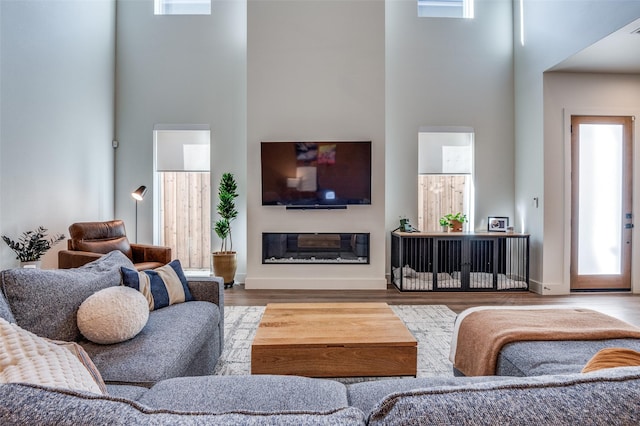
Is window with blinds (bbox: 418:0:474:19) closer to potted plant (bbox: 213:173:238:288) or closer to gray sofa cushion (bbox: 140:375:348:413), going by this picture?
potted plant (bbox: 213:173:238:288)

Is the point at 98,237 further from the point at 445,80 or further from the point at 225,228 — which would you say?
the point at 445,80

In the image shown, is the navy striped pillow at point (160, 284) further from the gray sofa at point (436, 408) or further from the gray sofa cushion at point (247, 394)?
the gray sofa at point (436, 408)

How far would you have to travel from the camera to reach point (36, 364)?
2.56ft

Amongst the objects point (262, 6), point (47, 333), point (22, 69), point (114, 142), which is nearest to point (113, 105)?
point (114, 142)

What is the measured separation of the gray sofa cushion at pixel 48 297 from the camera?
1.48 metres

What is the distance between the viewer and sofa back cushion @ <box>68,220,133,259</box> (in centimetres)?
399

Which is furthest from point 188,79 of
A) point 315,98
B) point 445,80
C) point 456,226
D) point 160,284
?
point 456,226

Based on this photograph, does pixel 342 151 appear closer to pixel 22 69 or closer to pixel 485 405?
pixel 22 69

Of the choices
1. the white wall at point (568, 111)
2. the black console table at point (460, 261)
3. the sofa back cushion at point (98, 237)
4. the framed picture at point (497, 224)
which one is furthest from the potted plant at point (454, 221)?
the sofa back cushion at point (98, 237)

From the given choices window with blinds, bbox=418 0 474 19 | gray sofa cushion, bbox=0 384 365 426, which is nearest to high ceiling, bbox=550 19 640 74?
window with blinds, bbox=418 0 474 19

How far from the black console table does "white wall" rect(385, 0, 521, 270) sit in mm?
520

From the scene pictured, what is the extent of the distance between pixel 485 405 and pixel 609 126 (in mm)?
5456

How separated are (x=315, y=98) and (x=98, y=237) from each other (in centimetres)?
325

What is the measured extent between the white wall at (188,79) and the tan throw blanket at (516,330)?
3855mm
